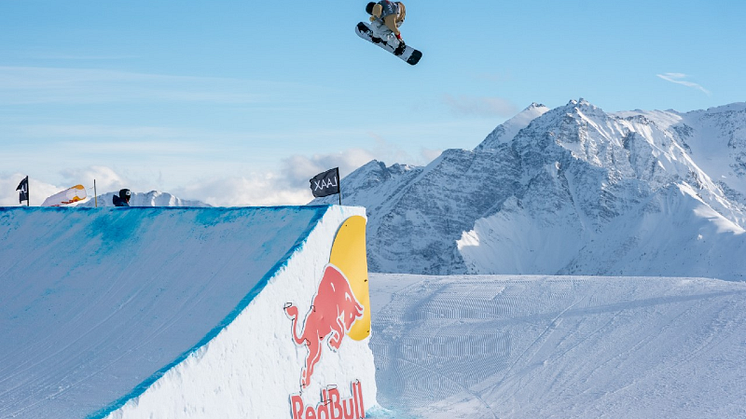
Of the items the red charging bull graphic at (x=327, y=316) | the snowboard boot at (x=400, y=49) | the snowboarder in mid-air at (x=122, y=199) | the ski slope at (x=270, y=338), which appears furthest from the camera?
the snowboarder in mid-air at (x=122, y=199)

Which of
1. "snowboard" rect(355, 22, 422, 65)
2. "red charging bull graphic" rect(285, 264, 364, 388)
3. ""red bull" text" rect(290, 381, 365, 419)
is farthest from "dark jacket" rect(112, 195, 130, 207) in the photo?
"snowboard" rect(355, 22, 422, 65)

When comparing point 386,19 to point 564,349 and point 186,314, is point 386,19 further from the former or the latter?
point 564,349

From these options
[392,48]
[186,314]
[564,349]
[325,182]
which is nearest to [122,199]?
[325,182]

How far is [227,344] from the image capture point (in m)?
10.4

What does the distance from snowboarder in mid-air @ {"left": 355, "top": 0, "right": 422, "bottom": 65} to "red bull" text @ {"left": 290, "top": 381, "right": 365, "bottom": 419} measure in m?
5.51

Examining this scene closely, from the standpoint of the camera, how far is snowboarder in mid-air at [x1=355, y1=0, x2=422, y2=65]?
471 inches

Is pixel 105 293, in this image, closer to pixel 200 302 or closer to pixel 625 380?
pixel 200 302

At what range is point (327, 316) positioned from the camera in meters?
12.9

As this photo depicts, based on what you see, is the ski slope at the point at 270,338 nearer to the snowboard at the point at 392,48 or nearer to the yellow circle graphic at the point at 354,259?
the yellow circle graphic at the point at 354,259

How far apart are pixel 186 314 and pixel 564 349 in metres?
9.78

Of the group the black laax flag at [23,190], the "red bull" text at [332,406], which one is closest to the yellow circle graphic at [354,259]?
the "red bull" text at [332,406]

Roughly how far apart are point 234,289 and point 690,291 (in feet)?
45.8

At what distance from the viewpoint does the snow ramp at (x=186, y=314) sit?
10.0m

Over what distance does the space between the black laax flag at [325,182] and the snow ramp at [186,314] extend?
1.23 m
